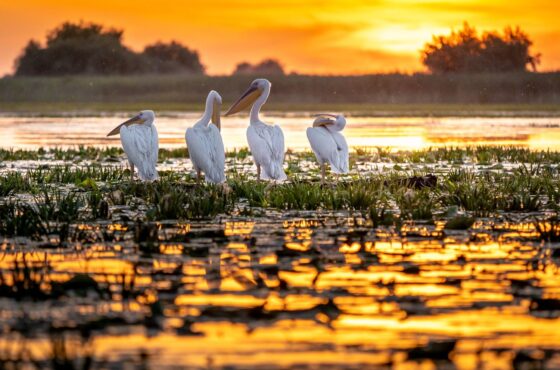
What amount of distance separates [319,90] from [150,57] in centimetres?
2522

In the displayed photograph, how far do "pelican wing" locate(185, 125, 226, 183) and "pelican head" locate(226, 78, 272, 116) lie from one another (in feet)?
6.53

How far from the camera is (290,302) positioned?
5.67m

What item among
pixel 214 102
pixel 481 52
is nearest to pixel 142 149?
pixel 214 102

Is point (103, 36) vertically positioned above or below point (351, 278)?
above

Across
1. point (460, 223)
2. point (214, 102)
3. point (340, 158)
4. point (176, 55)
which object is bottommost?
point (460, 223)

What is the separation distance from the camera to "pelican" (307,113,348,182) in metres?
12.7

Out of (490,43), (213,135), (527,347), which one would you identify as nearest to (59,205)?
(213,135)

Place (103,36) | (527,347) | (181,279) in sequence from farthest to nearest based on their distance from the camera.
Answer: (103,36)
(181,279)
(527,347)

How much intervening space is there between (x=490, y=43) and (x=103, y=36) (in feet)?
97.7

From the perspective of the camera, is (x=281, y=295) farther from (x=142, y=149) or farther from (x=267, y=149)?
(x=142, y=149)

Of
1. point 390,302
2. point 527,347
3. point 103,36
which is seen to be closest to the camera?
point 527,347

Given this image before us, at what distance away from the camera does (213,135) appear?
11.9 m

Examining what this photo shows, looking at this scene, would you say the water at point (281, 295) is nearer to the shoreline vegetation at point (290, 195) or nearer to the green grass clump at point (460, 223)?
the green grass clump at point (460, 223)

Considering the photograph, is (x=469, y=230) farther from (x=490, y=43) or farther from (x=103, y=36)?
(x=103, y=36)
